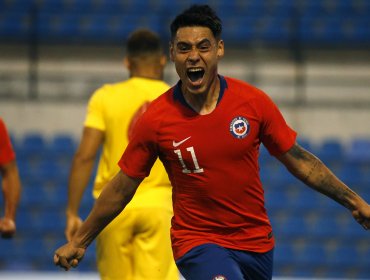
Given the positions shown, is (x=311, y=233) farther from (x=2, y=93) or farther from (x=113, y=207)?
(x=113, y=207)

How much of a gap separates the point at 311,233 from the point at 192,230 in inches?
270

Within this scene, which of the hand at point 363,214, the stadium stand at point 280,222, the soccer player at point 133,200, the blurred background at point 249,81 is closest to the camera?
the hand at point 363,214

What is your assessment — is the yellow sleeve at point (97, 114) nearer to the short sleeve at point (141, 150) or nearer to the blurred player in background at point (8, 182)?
the blurred player in background at point (8, 182)

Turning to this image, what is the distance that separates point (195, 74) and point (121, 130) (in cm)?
158

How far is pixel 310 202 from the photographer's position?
1141 cm

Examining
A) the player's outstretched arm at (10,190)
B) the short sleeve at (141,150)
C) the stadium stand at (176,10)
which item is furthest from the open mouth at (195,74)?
the stadium stand at (176,10)

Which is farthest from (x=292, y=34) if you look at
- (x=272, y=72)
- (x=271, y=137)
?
(x=271, y=137)

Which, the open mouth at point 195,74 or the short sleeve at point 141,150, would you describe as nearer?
the open mouth at point 195,74

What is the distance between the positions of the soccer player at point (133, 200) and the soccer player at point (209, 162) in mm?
1283

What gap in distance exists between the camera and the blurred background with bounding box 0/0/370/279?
11070 millimetres

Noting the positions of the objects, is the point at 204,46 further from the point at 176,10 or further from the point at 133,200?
the point at 176,10

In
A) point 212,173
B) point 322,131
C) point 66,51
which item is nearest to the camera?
point 212,173

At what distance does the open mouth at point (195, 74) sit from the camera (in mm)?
4273

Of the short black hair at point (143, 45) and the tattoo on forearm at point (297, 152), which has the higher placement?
the short black hair at point (143, 45)
